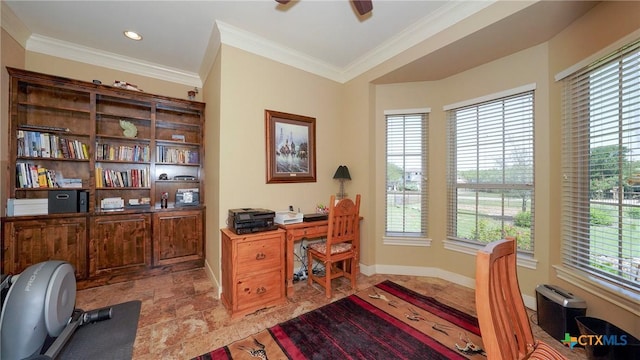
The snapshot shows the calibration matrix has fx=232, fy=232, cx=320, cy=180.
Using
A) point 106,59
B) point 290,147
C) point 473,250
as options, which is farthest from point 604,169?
point 106,59

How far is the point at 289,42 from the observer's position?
8.98ft

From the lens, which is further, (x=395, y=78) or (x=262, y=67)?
(x=395, y=78)

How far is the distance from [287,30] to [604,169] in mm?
3025

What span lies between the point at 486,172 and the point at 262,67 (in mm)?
2868

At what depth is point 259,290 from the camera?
2.24 metres

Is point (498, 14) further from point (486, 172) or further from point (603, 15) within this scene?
point (486, 172)

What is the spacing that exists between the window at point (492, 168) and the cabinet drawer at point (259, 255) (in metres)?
2.15

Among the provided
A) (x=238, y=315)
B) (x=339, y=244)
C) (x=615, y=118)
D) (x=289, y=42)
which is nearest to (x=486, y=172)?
(x=615, y=118)

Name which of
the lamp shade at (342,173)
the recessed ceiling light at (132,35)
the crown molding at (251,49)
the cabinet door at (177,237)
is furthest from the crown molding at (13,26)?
the lamp shade at (342,173)

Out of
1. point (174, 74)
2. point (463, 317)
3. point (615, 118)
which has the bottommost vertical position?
point (463, 317)

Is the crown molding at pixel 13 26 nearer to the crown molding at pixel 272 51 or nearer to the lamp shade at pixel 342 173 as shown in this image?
the crown molding at pixel 272 51

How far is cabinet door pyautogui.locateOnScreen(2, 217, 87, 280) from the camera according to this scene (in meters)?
2.32

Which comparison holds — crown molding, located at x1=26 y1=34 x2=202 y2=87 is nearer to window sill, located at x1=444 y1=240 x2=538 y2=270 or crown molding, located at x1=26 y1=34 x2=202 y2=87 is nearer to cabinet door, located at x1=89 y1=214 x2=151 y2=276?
cabinet door, located at x1=89 y1=214 x2=151 y2=276

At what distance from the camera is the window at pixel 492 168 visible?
93.0 inches
